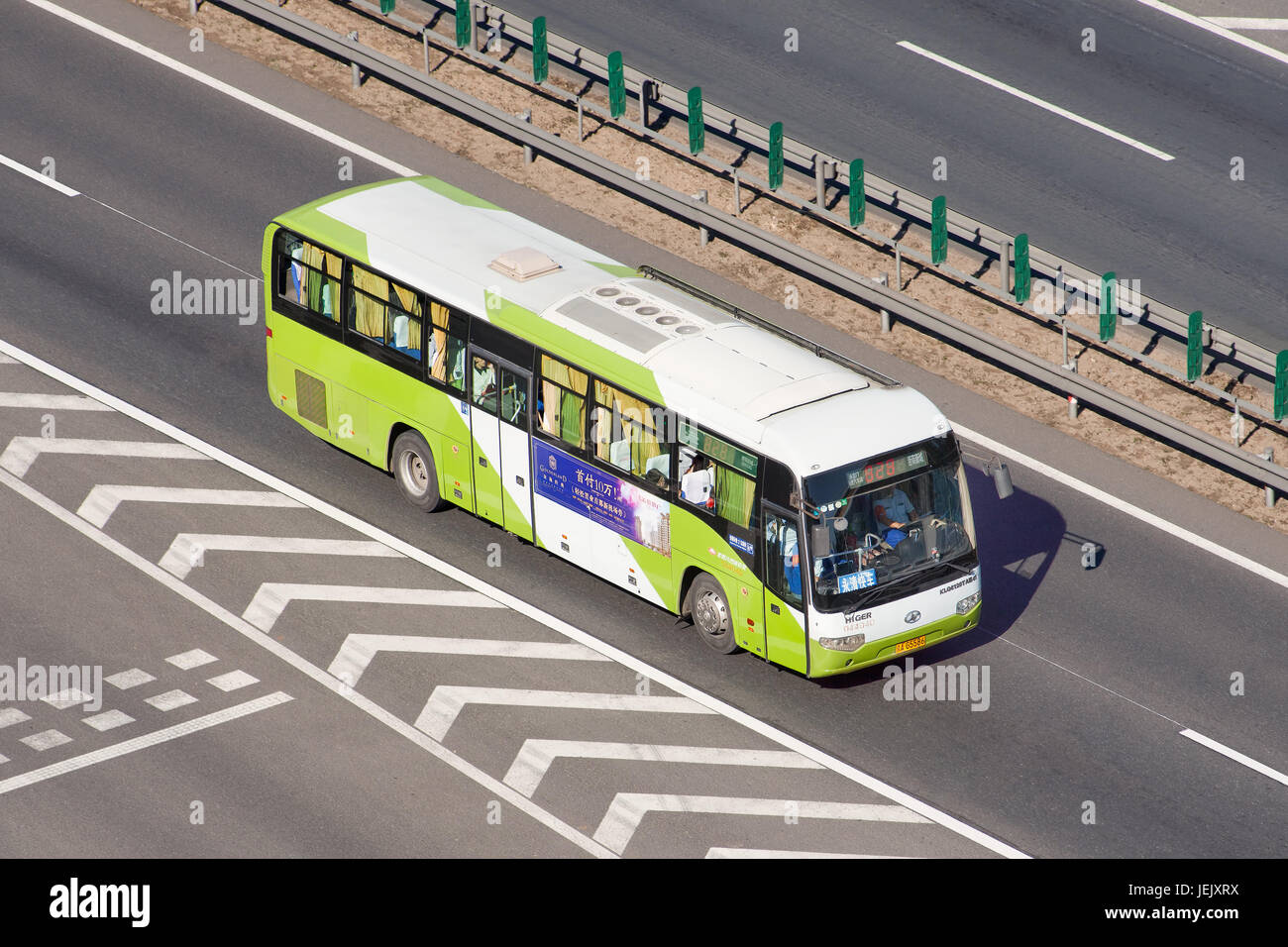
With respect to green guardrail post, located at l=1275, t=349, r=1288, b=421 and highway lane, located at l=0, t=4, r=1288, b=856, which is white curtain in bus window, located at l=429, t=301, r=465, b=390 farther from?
green guardrail post, located at l=1275, t=349, r=1288, b=421

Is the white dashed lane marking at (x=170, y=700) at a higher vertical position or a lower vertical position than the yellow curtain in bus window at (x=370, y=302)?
lower

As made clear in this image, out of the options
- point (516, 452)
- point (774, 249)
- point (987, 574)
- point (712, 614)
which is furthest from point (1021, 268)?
point (516, 452)

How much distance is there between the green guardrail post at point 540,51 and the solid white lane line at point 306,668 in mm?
10928

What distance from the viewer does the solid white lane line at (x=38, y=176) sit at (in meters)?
31.0

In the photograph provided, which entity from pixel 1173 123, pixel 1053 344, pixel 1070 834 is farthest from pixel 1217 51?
pixel 1070 834

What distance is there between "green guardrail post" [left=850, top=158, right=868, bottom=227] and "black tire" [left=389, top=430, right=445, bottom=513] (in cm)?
790

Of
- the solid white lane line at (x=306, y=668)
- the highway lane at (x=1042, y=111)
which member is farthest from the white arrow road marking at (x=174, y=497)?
the highway lane at (x=1042, y=111)

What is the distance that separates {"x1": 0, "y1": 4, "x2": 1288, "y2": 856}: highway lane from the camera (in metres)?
22.1

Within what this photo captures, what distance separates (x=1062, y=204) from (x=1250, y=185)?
119 inches

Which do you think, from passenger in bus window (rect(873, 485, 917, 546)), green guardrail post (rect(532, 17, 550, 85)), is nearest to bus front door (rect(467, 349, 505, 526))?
passenger in bus window (rect(873, 485, 917, 546))

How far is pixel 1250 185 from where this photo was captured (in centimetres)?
3198

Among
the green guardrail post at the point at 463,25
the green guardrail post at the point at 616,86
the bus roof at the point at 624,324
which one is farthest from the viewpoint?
the green guardrail post at the point at 463,25

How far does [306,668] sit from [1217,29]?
802 inches

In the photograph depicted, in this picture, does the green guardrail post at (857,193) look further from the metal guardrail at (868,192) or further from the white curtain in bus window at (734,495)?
the white curtain in bus window at (734,495)
